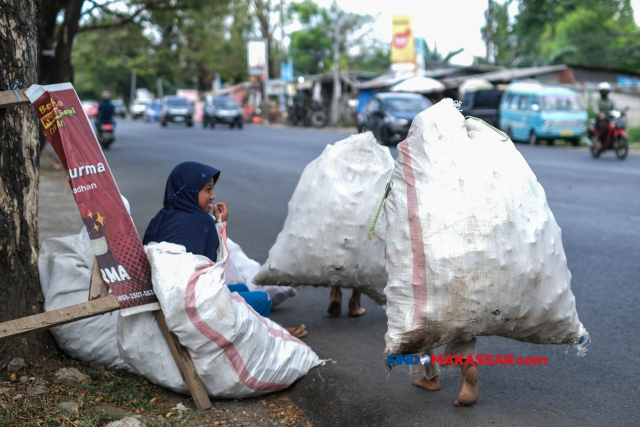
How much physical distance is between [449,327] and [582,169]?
10.3 metres

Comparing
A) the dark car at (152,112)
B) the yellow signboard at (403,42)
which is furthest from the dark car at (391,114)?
the dark car at (152,112)

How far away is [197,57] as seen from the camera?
50.3m

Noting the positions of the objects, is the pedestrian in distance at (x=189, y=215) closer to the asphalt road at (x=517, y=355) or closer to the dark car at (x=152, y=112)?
the asphalt road at (x=517, y=355)

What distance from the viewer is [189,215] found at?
3.20 metres

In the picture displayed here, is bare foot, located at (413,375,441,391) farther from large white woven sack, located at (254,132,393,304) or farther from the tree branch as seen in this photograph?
the tree branch

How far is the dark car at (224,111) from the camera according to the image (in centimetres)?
2934

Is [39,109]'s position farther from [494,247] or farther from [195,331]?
[494,247]

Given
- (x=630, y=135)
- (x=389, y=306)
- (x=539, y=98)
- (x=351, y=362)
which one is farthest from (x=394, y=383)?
(x=630, y=135)

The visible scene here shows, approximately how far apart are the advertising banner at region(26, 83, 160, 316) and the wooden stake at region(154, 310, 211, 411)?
109 millimetres

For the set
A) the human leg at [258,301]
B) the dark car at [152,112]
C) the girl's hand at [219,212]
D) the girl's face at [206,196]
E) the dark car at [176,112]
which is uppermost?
the girl's face at [206,196]

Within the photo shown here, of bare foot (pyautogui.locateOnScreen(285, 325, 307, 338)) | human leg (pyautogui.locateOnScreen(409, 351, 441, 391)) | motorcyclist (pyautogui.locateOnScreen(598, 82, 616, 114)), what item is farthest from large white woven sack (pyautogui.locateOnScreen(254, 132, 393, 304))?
motorcyclist (pyautogui.locateOnScreen(598, 82, 616, 114))

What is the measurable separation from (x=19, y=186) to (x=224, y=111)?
→ 2678cm

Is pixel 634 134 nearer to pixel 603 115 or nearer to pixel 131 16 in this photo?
pixel 603 115

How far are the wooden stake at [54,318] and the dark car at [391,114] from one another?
14.0m
